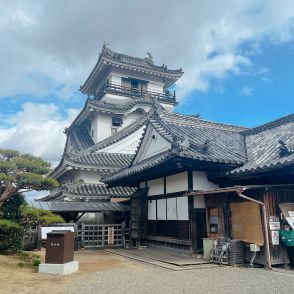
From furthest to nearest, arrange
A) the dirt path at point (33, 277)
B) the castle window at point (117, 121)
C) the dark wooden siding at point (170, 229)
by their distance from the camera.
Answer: the castle window at point (117, 121), the dark wooden siding at point (170, 229), the dirt path at point (33, 277)

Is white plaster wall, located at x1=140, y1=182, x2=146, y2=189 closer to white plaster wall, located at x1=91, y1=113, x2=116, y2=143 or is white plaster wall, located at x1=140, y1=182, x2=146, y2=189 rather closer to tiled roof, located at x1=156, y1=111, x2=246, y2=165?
tiled roof, located at x1=156, y1=111, x2=246, y2=165

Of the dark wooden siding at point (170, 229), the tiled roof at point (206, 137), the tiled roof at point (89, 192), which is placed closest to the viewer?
the tiled roof at point (206, 137)

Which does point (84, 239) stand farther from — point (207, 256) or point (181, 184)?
point (207, 256)

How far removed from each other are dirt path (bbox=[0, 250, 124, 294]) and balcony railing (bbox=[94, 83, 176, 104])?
2067cm

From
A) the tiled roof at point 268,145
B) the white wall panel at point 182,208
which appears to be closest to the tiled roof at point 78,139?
the tiled roof at point 268,145

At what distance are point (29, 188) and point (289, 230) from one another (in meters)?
9.46

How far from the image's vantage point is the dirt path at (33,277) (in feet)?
23.6

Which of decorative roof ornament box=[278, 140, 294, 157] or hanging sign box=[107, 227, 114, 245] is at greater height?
decorative roof ornament box=[278, 140, 294, 157]

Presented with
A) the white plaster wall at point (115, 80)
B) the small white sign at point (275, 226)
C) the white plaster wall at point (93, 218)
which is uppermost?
the white plaster wall at point (115, 80)

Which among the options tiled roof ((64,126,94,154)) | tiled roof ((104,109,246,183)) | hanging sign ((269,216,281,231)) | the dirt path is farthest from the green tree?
tiled roof ((64,126,94,154))

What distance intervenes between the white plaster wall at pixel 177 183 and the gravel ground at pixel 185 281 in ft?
13.7

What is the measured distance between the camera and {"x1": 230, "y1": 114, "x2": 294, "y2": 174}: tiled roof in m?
11.0

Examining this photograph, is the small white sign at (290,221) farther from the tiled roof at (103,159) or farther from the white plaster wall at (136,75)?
the white plaster wall at (136,75)

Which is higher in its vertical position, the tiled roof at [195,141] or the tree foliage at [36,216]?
the tiled roof at [195,141]
